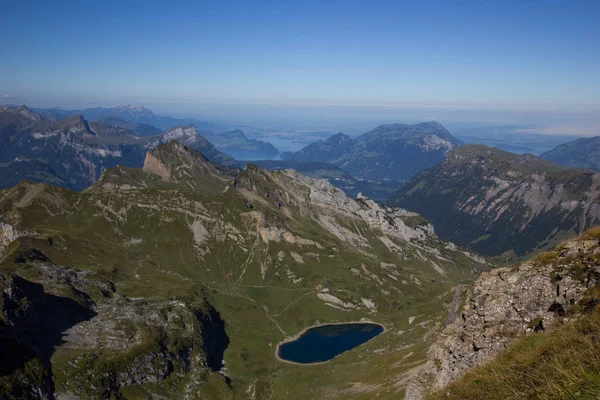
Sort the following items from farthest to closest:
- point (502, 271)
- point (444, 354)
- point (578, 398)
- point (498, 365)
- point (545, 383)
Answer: point (444, 354)
point (502, 271)
point (498, 365)
point (545, 383)
point (578, 398)

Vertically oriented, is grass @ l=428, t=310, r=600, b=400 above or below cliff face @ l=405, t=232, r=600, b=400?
above

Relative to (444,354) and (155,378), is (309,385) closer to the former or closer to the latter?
(155,378)

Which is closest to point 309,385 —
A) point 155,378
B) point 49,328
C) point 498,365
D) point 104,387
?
point 155,378

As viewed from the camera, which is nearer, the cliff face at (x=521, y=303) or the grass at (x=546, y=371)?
the grass at (x=546, y=371)

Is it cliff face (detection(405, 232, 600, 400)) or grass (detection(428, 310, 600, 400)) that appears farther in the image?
cliff face (detection(405, 232, 600, 400))

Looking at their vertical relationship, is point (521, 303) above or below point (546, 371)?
below

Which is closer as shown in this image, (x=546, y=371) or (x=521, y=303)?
(x=546, y=371)

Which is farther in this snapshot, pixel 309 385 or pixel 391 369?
pixel 309 385

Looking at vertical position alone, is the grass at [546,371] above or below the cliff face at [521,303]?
above
